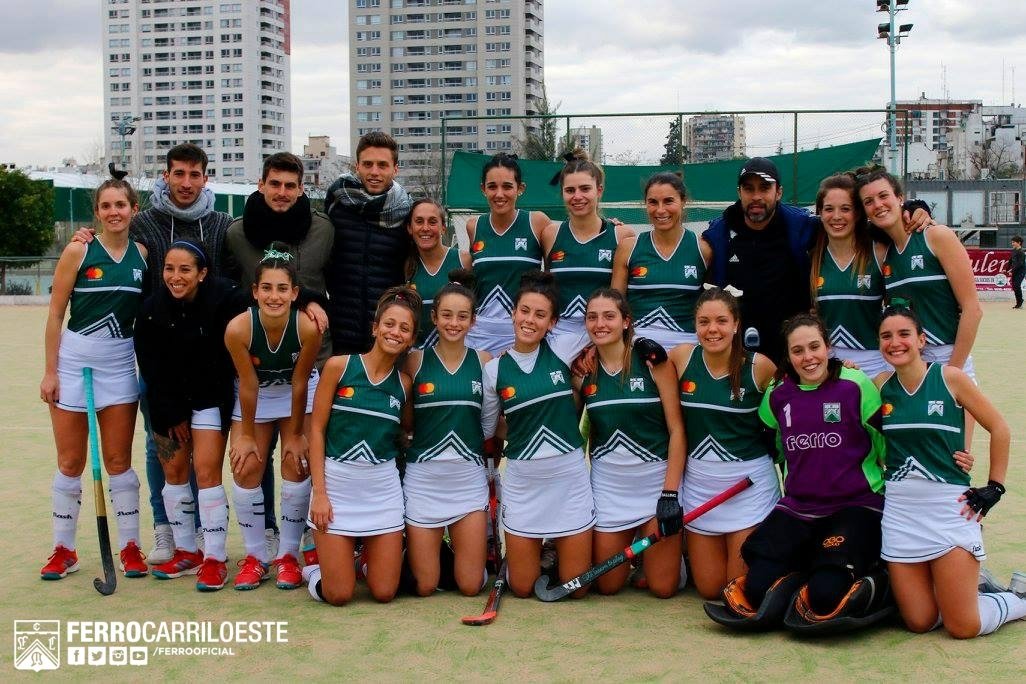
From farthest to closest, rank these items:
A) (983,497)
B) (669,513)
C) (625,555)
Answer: (625,555), (669,513), (983,497)

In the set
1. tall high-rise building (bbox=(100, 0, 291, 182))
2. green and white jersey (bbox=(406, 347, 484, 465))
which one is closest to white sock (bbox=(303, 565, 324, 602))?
green and white jersey (bbox=(406, 347, 484, 465))

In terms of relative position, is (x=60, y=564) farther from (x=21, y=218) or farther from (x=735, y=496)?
(x=21, y=218)

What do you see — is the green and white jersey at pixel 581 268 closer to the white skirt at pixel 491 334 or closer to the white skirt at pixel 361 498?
the white skirt at pixel 491 334

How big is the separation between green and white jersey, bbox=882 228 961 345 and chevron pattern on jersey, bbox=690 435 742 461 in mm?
940

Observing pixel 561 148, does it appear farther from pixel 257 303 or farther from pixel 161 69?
pixel 161 69

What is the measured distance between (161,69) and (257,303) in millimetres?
117107

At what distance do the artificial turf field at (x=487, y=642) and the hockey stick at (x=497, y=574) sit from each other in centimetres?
5

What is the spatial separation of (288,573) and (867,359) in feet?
8.58

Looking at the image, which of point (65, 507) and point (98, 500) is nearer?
point (98, 500)

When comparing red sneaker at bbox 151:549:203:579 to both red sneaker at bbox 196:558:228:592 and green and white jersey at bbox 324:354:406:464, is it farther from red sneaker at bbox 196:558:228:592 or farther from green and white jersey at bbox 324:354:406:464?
green and white jersey at bbox 324:354:406:464

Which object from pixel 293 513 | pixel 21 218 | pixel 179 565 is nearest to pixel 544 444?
pixel 293 513

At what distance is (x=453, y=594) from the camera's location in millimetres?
4258

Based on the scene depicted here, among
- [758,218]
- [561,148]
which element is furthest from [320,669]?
[561,148]

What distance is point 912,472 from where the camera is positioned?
3676 mm
